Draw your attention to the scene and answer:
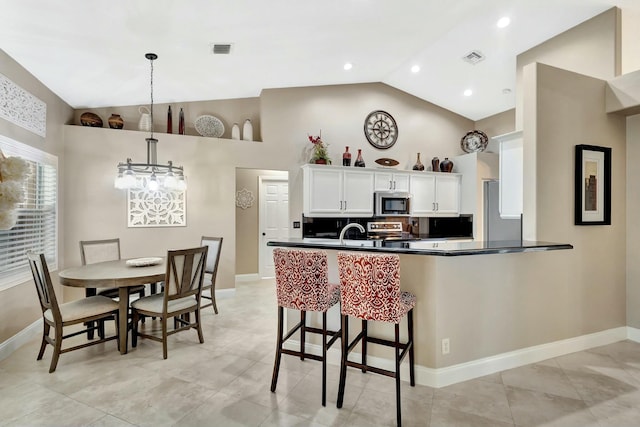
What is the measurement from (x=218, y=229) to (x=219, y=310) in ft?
3.95

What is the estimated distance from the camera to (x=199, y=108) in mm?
4969

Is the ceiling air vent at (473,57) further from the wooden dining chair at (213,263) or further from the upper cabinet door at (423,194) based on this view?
the wooden dining chair at (213,263)

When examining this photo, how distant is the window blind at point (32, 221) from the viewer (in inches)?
118

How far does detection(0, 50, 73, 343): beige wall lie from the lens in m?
2.94

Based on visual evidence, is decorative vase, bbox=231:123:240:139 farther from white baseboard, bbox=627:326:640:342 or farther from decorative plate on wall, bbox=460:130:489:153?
white baseboard, bbox=627:326:640:342

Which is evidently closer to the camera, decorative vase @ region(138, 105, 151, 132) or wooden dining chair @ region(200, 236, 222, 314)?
wooden dining chair @ region(200, 236, 222, 314)

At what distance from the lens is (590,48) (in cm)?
346

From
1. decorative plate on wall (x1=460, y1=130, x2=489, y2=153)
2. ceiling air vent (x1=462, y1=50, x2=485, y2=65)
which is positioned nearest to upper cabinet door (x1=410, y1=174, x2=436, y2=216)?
decorative plate on wall (x1=460, y1=130, x2=489, y2=153)

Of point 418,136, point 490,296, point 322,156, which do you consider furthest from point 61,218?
point 418,136

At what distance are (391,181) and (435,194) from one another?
0.94 m

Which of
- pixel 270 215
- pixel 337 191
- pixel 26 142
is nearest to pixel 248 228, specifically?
pixel 270 215

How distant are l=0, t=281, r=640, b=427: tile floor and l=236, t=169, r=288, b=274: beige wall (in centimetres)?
299

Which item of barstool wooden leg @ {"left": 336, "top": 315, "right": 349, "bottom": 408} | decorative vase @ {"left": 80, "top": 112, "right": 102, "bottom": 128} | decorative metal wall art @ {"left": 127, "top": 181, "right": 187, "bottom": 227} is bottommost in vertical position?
barstool wooden leg @ {"left": 336, "top": 315, "right": 349, "bottom": 408}

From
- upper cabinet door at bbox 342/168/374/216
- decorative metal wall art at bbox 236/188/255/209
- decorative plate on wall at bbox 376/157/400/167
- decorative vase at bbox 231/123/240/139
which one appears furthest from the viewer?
decorative metal wall art at bbox 236/188/255/209
